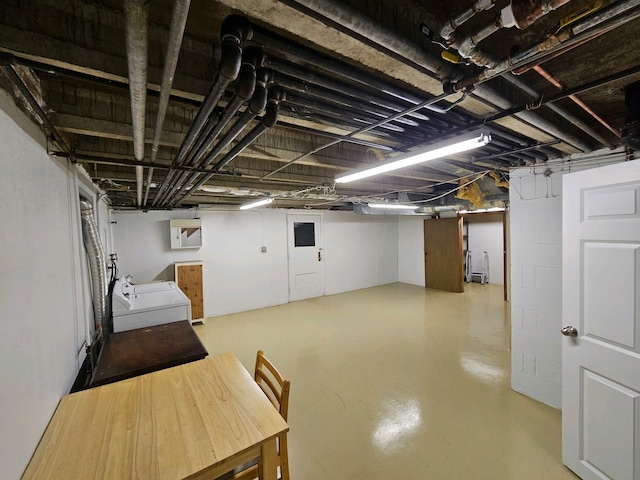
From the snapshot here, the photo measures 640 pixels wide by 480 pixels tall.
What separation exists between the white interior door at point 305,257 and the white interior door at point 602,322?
4.94 m

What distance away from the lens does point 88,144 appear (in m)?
1.86

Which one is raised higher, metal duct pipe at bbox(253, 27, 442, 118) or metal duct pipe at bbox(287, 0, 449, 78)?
metal duct pipe at bbox(253, 27, 442, 118)

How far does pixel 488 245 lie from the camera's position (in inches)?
302

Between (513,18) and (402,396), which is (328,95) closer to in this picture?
(513,18)

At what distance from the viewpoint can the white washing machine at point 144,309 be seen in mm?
2547

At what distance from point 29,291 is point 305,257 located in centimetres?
540

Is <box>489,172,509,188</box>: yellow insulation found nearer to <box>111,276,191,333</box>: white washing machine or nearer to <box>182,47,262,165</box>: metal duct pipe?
<box>182,47,262,165</box>: metal duct pipe

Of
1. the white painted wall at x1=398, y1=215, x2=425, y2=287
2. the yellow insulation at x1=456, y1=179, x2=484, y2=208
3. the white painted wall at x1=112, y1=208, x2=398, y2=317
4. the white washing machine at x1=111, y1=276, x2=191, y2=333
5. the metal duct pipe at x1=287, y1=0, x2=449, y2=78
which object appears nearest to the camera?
the metal duct pipe at x1=287, y1=0, x2=449, y2=78

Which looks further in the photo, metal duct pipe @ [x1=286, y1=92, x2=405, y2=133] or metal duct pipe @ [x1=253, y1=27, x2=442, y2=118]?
metal duct pipe @ [x1=286, y1=92, x2=405, y2=133]

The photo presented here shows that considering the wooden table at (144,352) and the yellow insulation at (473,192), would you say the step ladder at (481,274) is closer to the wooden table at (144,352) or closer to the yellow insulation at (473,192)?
the yellow insulation at (473,192)

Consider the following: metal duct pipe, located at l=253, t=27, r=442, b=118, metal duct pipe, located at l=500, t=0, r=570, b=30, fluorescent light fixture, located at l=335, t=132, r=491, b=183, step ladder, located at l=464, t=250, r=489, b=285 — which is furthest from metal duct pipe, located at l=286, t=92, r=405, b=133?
step ladder, located at l=464, t=250, r=489, b=285

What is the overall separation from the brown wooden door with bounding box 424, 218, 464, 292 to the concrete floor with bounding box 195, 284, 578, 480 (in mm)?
1507

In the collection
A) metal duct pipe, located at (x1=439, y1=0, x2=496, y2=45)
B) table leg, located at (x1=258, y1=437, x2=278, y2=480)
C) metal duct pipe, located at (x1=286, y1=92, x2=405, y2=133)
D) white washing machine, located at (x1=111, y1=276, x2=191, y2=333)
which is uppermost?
metal duct pipe, located at (x1=286, y1=92, x2=405, y2=133)

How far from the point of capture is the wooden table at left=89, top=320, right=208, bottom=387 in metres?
1.77
